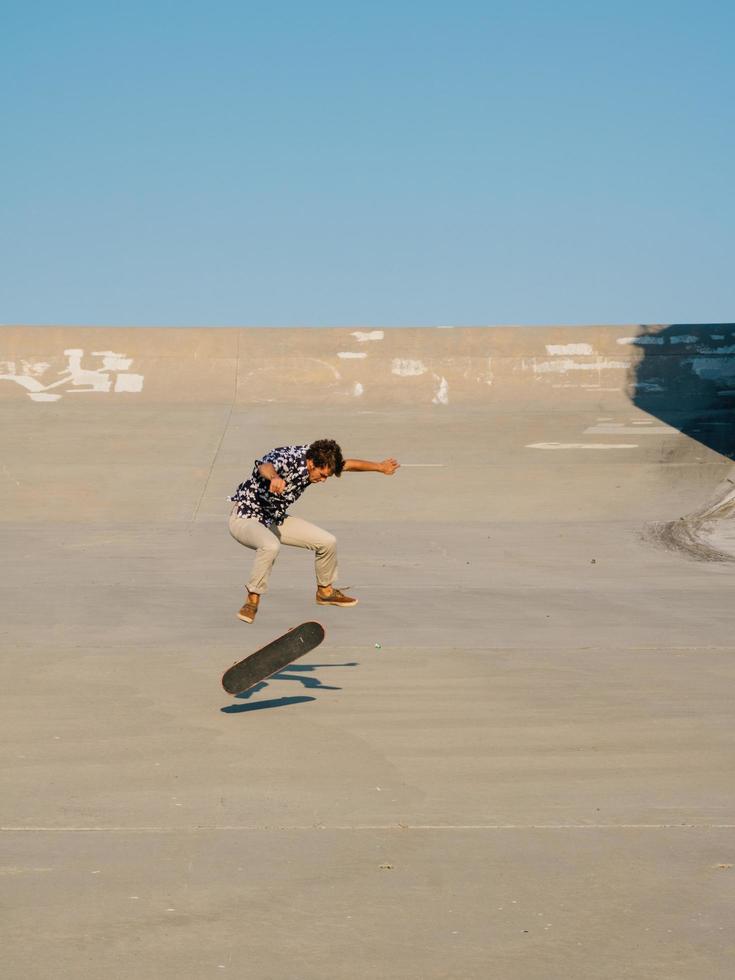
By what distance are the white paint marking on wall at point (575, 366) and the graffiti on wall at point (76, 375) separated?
380 inches

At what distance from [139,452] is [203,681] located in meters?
17.9

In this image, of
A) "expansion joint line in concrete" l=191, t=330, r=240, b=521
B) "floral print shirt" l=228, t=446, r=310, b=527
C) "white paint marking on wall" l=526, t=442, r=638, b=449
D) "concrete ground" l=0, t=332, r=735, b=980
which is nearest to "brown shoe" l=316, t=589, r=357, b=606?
"concrete ground" l=0, t=332, r=735, b=980

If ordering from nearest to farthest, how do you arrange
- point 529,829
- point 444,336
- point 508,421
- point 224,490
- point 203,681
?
point 529,829, point 203,681, point 224,490, point 508,421, point 444,336

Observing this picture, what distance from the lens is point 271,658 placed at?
292 inches

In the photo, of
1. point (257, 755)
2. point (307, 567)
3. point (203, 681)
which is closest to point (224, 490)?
point (307, 567)

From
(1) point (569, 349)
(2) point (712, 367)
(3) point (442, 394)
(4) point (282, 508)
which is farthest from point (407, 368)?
(4) point (282, 508)

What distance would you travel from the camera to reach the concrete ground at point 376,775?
3.83 meters

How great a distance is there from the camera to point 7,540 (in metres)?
18.7

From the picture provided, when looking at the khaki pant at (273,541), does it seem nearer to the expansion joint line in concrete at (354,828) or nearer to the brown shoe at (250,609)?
the brown shoe at (250,609)

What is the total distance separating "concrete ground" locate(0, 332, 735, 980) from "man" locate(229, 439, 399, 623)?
0.58m

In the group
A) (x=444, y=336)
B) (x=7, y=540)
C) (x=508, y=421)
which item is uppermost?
(x=444, y=336)

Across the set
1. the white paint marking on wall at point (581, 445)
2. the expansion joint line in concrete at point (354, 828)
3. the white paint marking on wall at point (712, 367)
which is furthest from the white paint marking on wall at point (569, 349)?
the expansion joint line in concrete at point (354, 828)

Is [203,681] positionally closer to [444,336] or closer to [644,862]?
[644,862]

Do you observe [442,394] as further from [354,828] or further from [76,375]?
[354,828]
